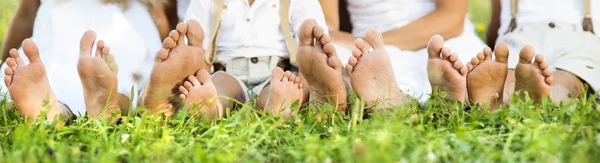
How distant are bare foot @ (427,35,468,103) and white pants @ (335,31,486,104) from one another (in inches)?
8.7

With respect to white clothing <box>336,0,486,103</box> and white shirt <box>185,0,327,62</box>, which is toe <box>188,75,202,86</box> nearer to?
white shirt <box>185,0,327,62</box>

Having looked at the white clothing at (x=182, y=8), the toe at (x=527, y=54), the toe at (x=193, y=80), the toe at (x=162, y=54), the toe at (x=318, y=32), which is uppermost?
the white clothing at (x=182, y=8)

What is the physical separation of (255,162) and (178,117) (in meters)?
0.56

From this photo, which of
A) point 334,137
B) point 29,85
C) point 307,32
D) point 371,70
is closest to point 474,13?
point 371,70

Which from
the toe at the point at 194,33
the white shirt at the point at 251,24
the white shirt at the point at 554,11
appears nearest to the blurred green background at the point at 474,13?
the white shirt at the point at 554,11

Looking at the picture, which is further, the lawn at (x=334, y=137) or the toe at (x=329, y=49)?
the toe at (x=329, y=49)


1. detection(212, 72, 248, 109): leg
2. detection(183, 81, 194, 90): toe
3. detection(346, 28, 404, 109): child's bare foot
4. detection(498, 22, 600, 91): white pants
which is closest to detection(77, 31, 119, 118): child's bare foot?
detection(183, 81, 194, 90): toe

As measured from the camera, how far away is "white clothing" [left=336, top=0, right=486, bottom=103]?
7.70ft

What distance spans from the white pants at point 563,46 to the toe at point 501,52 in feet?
1.56

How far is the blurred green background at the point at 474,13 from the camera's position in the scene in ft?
12.4

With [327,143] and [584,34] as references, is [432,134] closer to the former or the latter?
[327,143]

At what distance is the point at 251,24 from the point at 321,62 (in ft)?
1.97

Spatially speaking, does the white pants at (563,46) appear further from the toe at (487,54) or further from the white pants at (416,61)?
the toe at (487,54)

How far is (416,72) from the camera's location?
91.4 inches
